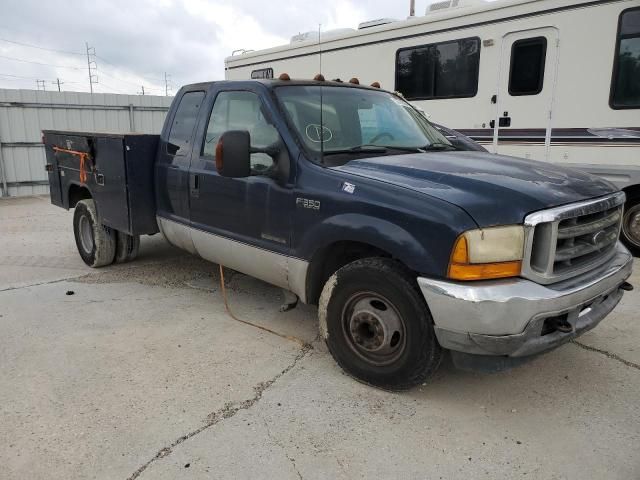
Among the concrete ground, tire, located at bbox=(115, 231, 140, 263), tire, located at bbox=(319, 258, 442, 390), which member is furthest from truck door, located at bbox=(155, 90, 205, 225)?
tire, located at bbox=(319, 258, 442, 390)

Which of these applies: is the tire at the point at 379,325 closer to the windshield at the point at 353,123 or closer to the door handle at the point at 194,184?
the windshield at the point at 353,123

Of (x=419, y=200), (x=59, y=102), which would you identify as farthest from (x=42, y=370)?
(x=59, y=102)

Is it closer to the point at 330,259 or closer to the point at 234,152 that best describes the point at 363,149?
the point at 330,259

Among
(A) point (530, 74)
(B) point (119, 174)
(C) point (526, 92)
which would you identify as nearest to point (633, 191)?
(C) point (526, 92)

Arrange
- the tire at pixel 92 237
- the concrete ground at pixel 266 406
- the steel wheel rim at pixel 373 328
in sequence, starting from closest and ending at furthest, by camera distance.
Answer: the concrete ground at pixel 266 406
the steel wheel rim at pixel 373 328
the tire at pixel 92 237

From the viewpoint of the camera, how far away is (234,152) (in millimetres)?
3285

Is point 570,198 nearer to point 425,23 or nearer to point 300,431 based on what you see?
point 300,431

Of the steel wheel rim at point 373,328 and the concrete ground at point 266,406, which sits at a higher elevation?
the steel wheel rim at point 373,328

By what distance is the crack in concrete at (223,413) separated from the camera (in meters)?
2.56

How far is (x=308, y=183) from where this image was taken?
3381 millimetres

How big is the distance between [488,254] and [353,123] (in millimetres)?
1720

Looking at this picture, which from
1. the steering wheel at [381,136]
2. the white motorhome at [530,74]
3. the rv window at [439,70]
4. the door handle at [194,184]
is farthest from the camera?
the rv window at [439,70]

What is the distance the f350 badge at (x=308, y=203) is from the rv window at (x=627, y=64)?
4525 millimetres

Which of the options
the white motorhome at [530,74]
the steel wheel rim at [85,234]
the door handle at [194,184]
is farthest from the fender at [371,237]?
the white motorhome at [530,74]
